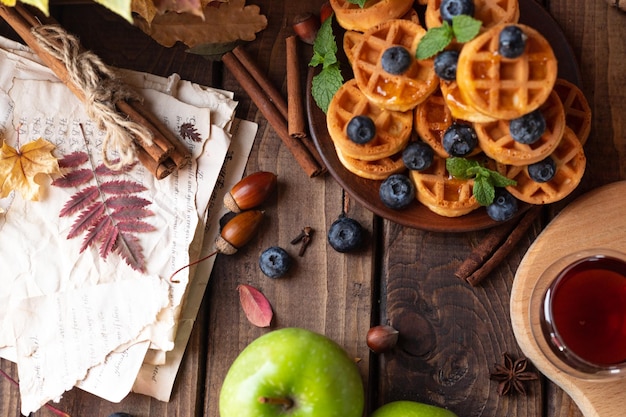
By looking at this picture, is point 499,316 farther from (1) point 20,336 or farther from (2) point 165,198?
(1) point 20,336

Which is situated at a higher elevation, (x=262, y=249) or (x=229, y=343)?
(x=262, y=249)

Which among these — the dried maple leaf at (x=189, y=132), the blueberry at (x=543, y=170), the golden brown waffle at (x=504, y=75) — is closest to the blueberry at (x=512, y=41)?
the golden brown waffle at (x=504, y=75)

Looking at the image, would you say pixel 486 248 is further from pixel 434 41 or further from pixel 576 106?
pixel 434 41

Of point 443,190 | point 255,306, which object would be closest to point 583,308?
point 443,190

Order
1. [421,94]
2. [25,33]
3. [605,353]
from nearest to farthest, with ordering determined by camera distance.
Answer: [421,94] < [605,353] < [25,33]

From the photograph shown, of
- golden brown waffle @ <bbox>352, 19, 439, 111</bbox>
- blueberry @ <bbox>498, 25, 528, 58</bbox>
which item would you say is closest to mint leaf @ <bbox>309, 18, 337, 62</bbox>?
golden brown waffle @ <bbox>352, 19, 439, 111</bbox>

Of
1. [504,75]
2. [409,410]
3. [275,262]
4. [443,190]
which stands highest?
[504,75]

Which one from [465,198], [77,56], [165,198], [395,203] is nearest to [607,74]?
[465,198]
